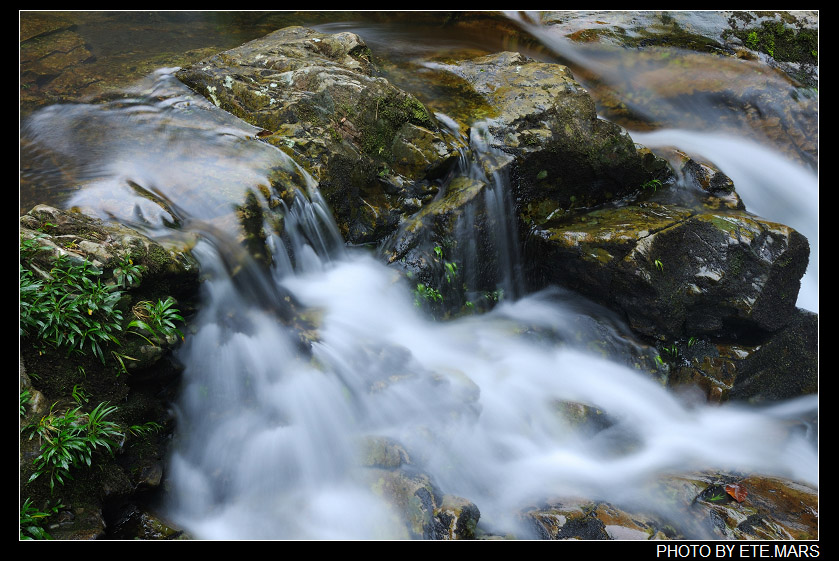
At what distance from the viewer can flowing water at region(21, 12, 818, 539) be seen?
180 inches

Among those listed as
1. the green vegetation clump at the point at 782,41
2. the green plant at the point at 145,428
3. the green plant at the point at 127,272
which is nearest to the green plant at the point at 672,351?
the green plant at the point at 145,428

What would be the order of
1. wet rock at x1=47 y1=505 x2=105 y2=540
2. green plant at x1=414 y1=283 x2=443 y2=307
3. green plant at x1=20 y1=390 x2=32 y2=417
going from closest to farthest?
wet rock at x1=47 y1=505 x2=105 y2=540
green plant at x1=20 y1=390 x2=32 y2=417
green plant at x1=414 y1=283 x2=443 y2=307

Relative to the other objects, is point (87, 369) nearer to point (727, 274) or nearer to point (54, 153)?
point (54, 153)

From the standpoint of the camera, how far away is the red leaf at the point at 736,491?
16.7ft

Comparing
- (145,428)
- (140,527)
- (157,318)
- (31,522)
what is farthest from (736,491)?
(31,522)

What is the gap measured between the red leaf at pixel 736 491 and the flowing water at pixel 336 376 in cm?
41

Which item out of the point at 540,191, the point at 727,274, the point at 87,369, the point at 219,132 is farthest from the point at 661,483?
the point at 219,132

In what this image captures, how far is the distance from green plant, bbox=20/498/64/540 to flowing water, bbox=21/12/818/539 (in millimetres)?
931

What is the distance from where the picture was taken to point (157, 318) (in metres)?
4.34

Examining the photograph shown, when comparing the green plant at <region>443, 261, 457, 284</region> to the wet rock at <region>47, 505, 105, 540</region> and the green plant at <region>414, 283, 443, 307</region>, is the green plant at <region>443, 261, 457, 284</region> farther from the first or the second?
the wet rock at <region>47, 505, 105, 540</region>

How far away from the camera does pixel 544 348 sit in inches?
264

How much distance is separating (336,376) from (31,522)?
8.08 ft

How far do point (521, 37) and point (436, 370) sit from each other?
850 cm

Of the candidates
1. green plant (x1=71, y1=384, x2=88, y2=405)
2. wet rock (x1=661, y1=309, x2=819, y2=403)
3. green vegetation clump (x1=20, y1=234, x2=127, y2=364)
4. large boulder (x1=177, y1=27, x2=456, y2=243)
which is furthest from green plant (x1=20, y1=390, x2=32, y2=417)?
wet rock (x1=661, y1=309, x2=819, y2=403)
